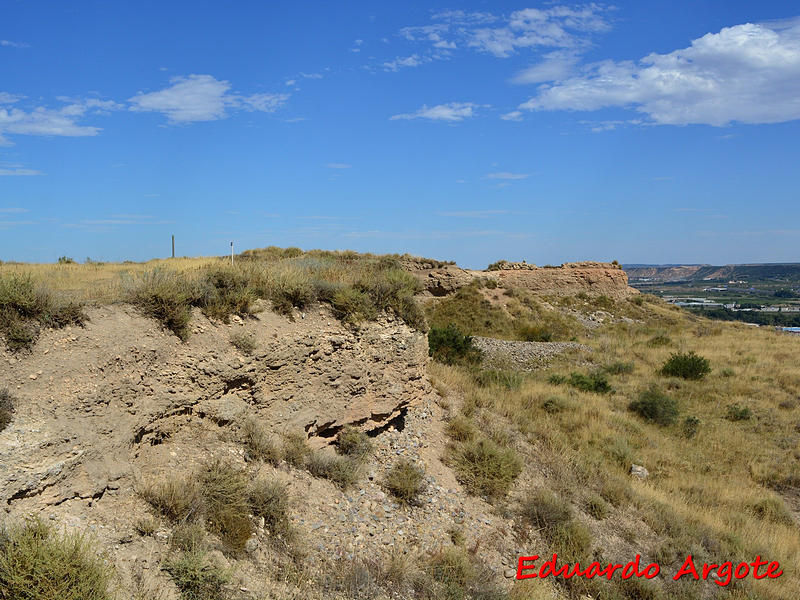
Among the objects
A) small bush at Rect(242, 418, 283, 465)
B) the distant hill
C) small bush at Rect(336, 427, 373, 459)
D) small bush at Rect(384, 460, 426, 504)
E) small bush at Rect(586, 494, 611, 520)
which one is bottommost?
small bush at Rect(586, 494, 611, 520)

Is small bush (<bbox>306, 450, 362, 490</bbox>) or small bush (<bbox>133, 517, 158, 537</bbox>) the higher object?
small bush (<bbox>133, 517, 158, 537</bbox>)

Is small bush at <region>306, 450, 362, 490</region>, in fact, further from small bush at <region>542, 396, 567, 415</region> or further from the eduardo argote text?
small bush at <region>542, 396, 567, 415</region>

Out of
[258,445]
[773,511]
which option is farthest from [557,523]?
[773,511]

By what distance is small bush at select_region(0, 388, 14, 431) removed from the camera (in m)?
4.21

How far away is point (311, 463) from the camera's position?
6.47 meters

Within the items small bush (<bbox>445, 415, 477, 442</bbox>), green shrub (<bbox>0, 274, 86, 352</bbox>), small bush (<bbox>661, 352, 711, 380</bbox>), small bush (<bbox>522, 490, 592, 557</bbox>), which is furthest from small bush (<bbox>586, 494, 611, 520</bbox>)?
small bush (<bbox>661, 352, 711, 380</bbox>)

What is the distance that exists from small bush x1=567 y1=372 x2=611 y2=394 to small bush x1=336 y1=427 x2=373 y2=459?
8.97 meters

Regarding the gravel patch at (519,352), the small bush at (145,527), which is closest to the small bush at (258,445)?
the small bush at (145,527)

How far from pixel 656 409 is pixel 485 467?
23.9 ft

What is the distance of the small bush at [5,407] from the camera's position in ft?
13.8

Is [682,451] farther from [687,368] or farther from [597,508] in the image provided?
[687,368]

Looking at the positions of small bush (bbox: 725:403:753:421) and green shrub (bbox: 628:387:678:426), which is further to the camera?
small bush (bbox: 725:403:753:421)

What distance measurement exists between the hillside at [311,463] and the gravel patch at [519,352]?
5.00 meters

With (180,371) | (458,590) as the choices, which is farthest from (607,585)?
(180,371)
